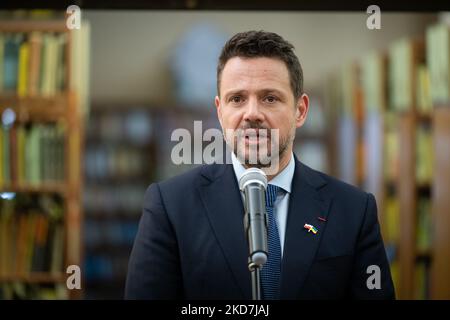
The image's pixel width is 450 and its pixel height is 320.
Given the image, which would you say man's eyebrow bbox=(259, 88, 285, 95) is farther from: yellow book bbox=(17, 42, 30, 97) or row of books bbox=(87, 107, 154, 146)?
row of books bbox=(87, 107, 154, 146)

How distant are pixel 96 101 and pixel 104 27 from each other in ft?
2.91

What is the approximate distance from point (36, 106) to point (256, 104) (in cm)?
206

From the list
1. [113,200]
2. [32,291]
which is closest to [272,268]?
[32,291]

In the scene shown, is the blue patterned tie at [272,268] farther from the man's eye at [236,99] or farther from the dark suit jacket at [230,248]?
the man's eye at [236,99]

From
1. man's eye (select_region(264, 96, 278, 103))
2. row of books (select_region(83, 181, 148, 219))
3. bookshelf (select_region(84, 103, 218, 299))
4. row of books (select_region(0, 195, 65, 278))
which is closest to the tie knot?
man's eye (select_region(264, 96, 278, 103))

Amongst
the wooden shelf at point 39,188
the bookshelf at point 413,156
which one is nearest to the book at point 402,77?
the bookshelf at point 413,156

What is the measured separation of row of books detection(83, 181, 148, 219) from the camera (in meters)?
7.36

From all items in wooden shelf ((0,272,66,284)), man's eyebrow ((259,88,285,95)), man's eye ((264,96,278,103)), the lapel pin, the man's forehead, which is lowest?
the lapel pin

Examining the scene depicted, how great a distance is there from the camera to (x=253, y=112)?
→ 5.56 feet

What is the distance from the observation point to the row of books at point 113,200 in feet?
24.2

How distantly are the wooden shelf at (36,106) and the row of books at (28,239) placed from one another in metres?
0.44

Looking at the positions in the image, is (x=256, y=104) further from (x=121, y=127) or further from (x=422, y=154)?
(x=121, y=127)
